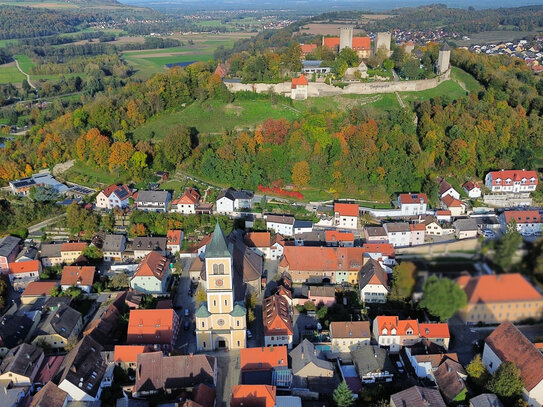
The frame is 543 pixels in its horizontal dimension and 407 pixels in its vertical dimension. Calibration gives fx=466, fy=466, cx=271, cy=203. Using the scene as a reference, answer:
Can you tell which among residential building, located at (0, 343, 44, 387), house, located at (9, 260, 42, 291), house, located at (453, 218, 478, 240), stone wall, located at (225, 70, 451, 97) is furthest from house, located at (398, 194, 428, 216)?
house, located at (9, 260, 42, 291)

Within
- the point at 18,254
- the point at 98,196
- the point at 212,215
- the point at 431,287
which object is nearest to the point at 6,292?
the point at 18,254

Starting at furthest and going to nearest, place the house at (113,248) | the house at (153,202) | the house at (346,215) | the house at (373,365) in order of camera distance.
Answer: the house at (153,202) < the house at (346,215) < the house at (113,248) < the house at (373,365)

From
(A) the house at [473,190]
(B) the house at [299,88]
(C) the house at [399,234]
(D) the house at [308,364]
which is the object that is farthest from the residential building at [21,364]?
(B) the house at [299,88]

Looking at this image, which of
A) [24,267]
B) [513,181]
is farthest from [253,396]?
[513,181]

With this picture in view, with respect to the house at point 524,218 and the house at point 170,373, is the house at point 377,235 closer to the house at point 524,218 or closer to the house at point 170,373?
the house at point 524,218

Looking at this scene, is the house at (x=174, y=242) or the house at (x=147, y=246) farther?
the house at (x=174, y=242)

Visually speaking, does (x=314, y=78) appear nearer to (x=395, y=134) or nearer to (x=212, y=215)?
(x=395, y=134)
